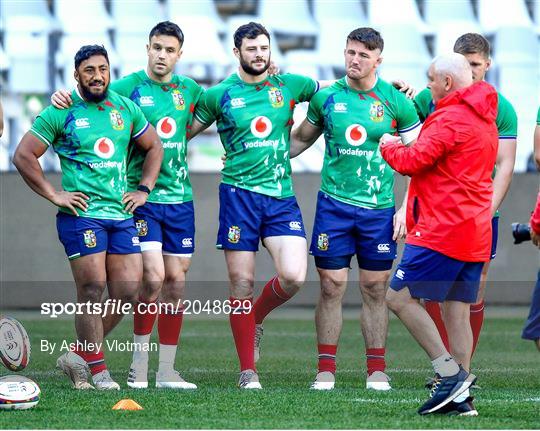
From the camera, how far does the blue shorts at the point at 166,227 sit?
8406 millimetres

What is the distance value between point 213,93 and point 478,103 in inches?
90.8

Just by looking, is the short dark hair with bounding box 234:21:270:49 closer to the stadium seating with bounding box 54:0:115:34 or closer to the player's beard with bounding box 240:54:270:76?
the player's beard with bounding box 240:54:270:76

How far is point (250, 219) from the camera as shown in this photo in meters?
8.28

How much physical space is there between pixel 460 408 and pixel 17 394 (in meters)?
2.34

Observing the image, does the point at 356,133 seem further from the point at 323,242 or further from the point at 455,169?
the point at 455,169

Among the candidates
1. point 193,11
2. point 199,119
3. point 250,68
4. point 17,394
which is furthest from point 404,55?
point 17,394

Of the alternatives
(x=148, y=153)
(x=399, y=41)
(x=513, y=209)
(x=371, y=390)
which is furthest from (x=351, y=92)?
(x=399, y=41)

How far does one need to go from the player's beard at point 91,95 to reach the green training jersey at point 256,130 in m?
0.76

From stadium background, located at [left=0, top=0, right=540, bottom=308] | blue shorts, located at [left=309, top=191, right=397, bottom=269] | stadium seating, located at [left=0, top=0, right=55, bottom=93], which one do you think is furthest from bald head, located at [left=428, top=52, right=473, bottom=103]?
stadium seating, located at [left=0, top=0, right=55, bottom=93]

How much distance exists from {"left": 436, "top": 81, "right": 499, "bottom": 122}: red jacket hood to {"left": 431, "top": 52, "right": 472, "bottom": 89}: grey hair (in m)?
0.05

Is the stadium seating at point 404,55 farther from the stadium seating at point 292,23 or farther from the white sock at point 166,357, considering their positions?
the white sock at point 166,357

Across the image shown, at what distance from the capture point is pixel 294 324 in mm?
13828

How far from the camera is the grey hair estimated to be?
673cm

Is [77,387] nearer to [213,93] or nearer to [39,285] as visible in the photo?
[213,93]
